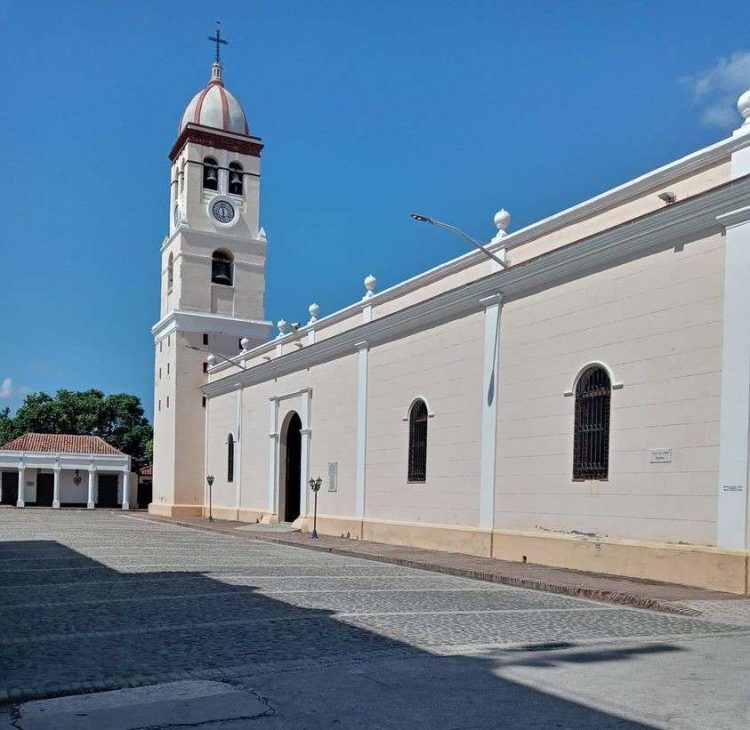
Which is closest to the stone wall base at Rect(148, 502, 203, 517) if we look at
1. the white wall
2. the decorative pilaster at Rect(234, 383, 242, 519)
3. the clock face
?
the decorative pilaster at Rect(234, 383, 242, 519)

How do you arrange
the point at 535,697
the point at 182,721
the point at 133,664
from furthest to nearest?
the point at 133,664 → the point at 535,697 → the point at 182,721

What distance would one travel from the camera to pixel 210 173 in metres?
38.6

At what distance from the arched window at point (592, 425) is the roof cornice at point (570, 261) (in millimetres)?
1970

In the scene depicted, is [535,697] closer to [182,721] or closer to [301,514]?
[182,721]

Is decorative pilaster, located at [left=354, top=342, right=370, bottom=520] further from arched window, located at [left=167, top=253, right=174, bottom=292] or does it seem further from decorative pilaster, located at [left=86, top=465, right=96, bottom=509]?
decorative pilaster, located at [left=86, top=465, right=96, bottom=509]

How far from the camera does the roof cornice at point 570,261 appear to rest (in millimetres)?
13154

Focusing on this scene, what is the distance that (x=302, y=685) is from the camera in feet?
20.7

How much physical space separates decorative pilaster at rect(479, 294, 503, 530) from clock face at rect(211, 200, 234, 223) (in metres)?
22.5

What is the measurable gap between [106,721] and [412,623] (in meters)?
4.61

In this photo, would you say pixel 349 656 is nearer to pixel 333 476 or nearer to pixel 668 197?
pixel 668 197

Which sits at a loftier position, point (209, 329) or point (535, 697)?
point (209, 329)

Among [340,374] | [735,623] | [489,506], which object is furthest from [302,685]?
[340,374]

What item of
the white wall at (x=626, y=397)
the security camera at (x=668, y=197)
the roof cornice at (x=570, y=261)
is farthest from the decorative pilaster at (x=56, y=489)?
the security camera at (x=668, y=197)

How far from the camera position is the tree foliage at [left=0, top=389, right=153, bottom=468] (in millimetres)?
64375
